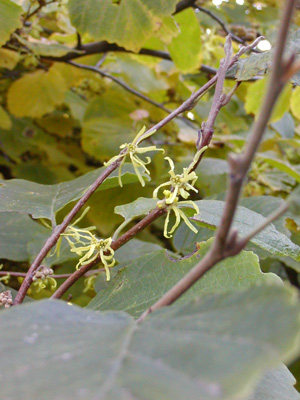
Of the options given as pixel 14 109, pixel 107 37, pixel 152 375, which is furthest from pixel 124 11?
pixel 152 375

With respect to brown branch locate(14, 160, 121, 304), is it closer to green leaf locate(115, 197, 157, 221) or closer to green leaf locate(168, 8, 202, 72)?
green leaf locate(115, 197, 157, 221)

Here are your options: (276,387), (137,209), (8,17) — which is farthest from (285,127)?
(276,387)

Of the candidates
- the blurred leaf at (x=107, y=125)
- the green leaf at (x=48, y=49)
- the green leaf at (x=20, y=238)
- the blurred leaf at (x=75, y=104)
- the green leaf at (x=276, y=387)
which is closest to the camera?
the green leaf at (x=276, y=387)

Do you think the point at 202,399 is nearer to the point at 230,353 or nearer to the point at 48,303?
the point at 230,353

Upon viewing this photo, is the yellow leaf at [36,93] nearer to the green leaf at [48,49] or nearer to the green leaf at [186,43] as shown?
the green leaf at [48,49]

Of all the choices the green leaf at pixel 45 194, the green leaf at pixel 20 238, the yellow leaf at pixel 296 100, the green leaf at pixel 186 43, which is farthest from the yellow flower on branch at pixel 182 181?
the green leaf at pixel 186 43

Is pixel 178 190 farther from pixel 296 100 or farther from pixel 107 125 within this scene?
pixel 107 125
